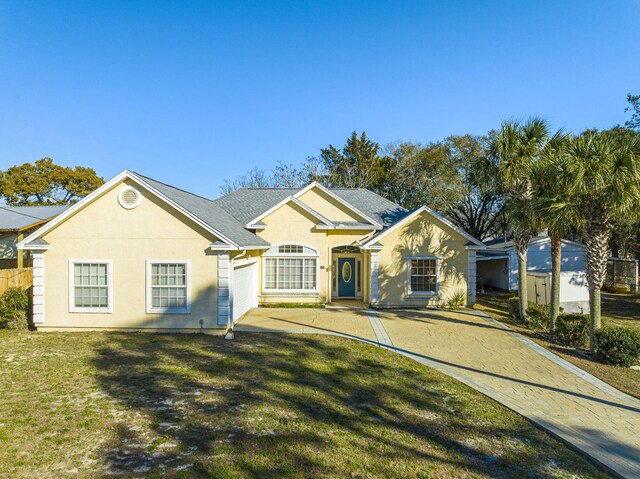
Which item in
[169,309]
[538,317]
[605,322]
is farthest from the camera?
[605,322]

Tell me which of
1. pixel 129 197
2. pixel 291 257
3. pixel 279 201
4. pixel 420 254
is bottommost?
pixel 291 257

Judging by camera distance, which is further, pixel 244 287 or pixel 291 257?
pixel 291 257

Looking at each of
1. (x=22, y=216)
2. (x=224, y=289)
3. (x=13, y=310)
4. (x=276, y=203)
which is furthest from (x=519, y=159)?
(x=22, y=216)

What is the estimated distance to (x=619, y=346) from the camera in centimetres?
1080

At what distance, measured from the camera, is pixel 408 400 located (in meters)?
7.69

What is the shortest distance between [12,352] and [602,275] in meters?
17.1

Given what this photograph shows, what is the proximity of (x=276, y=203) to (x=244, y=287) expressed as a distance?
23.9ft

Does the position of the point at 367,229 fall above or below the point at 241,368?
above

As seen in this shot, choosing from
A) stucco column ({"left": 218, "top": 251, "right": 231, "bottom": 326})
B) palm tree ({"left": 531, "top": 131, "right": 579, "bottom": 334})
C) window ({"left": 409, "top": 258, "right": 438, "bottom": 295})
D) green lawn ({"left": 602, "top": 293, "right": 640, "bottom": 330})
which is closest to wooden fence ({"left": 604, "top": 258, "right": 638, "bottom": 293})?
green lawn ({"left": 602, "top": 293, "right": 640, "bottom": 330})

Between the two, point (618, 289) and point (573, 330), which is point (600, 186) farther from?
point (618, 289)

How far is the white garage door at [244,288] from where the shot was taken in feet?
47.4

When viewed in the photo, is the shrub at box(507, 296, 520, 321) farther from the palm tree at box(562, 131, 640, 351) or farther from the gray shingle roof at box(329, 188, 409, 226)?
the gray shingle roof at box(329, 188, 409, 226)

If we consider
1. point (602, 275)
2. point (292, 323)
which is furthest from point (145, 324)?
point (602, 275)

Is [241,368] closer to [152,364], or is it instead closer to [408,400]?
[152,364]
